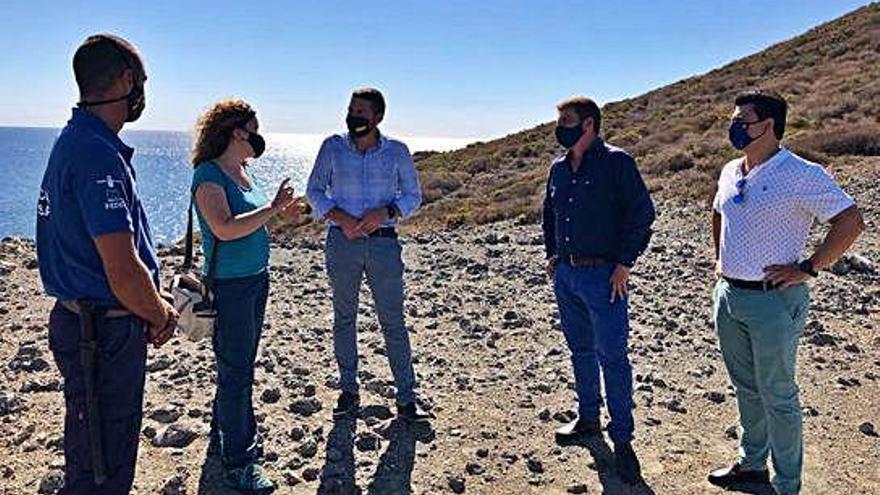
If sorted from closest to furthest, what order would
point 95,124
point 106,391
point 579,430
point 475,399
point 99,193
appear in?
point 99,193
point 95,124
point 106,391
point 579,430
point 475,399

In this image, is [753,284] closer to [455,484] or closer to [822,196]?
[822,196]

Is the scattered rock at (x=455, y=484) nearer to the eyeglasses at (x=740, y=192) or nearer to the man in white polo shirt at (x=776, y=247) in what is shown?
the man in white polo shirt at (x=776, y=247)

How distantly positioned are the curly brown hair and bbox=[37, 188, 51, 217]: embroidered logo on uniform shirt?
116 cm

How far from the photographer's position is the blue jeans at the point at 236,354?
450 centimetres

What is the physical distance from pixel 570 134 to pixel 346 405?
8.07 ft

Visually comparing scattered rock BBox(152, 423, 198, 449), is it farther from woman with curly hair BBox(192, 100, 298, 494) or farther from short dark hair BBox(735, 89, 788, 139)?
short dark hair BBox(735, 89, 788, 139)

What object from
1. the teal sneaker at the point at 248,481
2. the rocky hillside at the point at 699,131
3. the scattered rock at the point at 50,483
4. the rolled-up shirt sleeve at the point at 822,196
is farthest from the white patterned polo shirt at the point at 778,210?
the rocky hillside at the point at 699,131

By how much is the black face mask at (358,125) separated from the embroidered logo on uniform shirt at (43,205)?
241cm

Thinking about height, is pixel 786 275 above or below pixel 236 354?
above

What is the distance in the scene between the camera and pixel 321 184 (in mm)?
5680

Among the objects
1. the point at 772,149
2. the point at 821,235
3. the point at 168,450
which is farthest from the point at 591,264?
the point at 821,235

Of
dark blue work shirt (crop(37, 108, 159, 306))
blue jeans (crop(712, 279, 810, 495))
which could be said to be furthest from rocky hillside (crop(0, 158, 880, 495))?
dark blue work shirt (crop(37, 108, 159, 306))

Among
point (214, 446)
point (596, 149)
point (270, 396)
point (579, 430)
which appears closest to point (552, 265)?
point (596, 149)

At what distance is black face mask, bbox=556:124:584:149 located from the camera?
16.5 ft
